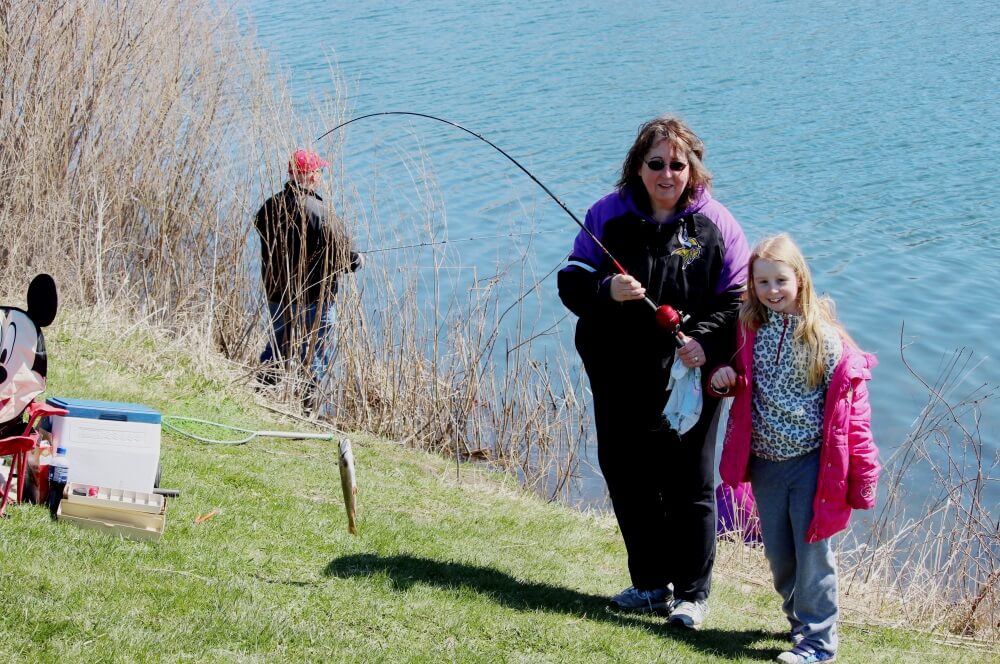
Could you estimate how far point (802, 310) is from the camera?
12.2ft

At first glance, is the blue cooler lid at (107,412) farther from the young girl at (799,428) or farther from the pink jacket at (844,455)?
the pink jacket at (844,455)

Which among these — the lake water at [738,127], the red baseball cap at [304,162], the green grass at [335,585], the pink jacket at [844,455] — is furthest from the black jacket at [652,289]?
the red baseball cap at [304,162]

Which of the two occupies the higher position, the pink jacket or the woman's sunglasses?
the woman's sunglasses

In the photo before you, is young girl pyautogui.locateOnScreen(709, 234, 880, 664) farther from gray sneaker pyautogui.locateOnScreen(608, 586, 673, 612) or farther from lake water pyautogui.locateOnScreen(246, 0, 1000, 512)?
lake water pyautogui.locateOnScreen(246, 0, 1000, 512)

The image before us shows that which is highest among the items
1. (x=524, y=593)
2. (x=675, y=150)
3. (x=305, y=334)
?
(x=675, y=150)

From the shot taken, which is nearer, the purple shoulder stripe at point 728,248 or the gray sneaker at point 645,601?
the purple shoulder stripe at point 728,248

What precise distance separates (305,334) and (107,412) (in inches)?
136

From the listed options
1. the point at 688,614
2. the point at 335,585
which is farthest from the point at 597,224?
the point at 335,585

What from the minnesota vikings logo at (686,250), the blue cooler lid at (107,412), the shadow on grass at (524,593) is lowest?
the shadow on grass at (524,593)

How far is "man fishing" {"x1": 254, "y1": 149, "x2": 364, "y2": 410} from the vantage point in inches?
283

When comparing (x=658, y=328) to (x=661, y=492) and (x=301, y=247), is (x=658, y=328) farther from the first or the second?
(x=301, y=247)

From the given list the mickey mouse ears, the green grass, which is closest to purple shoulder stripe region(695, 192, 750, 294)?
the green grass

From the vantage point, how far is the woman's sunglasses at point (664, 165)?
3.80 m

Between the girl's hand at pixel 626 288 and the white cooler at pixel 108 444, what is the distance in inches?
64.3
